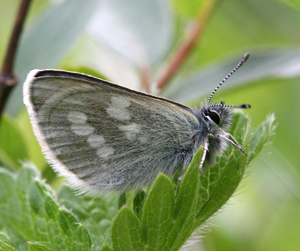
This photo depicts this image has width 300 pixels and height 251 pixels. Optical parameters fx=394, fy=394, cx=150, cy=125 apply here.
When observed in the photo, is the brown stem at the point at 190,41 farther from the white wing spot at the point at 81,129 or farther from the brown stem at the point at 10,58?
the brown stem at the point at 10,58

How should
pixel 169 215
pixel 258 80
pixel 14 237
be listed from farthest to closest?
pixel 258 80, pixel 14 237, pixel 169 215

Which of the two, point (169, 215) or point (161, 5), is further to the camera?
point (161, 5)

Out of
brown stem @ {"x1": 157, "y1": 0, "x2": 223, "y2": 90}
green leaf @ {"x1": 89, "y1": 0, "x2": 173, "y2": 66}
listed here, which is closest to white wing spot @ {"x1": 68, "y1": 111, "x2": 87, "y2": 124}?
brown stem @ {"x1": 157, "y1": 0, "x2": 223, "y2": 90}

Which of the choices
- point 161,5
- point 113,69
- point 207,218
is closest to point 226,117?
point 207,218

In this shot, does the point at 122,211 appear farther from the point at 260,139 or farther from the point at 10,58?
the point at 10,58

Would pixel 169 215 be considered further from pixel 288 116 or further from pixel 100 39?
pixel 100 39

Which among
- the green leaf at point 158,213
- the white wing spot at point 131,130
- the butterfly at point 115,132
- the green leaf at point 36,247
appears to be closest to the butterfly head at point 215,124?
the butterfly at point 115,132

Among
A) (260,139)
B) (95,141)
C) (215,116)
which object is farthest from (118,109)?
(260,139)
